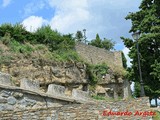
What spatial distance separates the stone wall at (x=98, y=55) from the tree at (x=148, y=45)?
7.20 m

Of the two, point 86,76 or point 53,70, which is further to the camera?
point 86,76

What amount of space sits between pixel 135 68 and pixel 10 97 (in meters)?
14.2

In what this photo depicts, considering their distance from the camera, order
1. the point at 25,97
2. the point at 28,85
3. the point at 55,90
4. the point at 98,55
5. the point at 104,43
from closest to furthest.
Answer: the point at 25,97 < the point at 28,85 < the point at 55,90 < the point at 98,55 < the point at 104,43

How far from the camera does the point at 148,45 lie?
72.6ft

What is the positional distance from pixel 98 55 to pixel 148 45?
35.3ft

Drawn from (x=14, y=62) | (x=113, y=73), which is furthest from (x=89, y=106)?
(x=113, y=73)

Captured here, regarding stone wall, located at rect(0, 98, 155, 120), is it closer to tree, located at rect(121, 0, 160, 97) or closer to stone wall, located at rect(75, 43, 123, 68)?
tree, located at rect(121, 0, 160, 97)

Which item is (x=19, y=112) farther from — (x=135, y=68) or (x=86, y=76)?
(x=86, y=76)

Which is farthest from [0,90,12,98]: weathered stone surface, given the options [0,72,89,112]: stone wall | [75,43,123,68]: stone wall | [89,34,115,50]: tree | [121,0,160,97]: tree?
[89,34,115,50]: tree

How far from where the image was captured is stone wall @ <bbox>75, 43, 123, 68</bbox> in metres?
30.4

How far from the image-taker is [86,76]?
87.2 ft

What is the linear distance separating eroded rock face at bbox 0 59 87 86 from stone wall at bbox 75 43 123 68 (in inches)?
169

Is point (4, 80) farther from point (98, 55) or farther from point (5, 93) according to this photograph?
point (98, 55)

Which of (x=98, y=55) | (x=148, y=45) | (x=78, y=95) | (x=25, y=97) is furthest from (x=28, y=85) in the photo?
(x=98, y=55)
